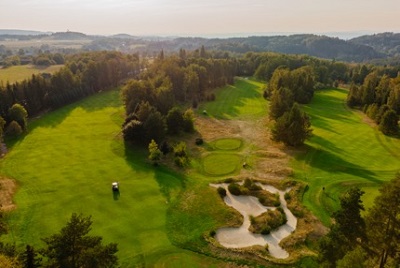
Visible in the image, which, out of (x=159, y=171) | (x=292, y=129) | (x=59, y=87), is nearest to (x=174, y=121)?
(x=159, y=171)

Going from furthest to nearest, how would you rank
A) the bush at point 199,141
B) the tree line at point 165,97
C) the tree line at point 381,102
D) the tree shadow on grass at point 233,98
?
the tree shadow on grass at point 233,98 < the tree line at point 381,102 < the bush at point 199,141 < the tree line at point 165,97

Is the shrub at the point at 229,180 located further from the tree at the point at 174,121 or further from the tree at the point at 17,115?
the tree at the point at 17,115

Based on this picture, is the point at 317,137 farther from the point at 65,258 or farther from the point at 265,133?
the point at 65,258

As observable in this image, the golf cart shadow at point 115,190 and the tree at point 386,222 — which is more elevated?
the tree at point 386,222

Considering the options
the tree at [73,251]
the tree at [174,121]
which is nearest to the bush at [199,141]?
the tree at [174,121]

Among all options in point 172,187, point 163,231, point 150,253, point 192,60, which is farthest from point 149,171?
point 192,60
